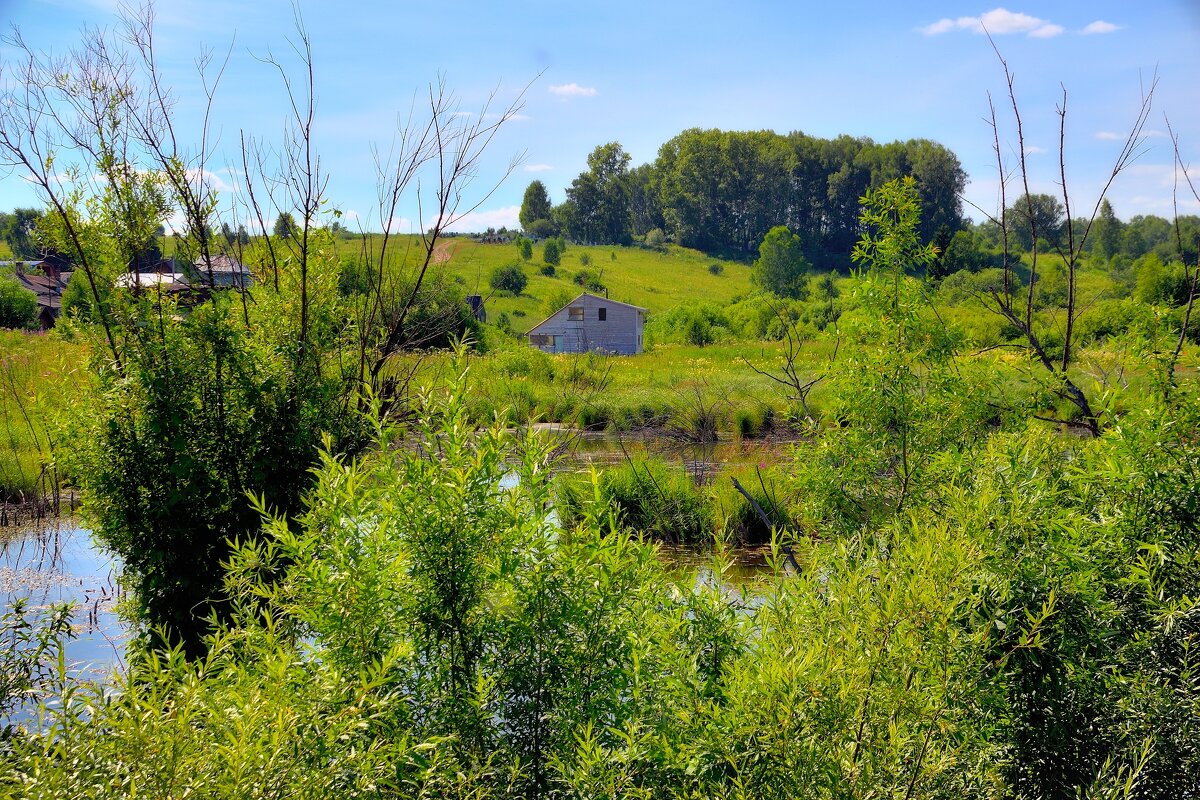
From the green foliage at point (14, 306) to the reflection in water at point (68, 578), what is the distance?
101 ft

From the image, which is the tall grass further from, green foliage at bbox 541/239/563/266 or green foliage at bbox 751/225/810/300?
green foliage at bbox 541/239/563/266

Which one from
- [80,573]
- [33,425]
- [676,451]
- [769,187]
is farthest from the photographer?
[769,187]

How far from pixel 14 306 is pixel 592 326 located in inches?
1234

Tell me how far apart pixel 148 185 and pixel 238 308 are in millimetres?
1001

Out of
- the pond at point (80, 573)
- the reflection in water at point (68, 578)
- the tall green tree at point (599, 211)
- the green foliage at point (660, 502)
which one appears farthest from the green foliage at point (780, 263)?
the reflection in water at point (68, 578)

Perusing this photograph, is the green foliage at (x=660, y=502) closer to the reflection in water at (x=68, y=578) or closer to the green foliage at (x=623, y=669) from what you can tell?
the reflection in water at (x=68, y=578)

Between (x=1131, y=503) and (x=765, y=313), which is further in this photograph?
(x=765, y=313)

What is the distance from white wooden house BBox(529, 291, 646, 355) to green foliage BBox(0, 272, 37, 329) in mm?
26008

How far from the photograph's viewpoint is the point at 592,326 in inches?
2174

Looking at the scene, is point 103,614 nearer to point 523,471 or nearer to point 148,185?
point 148,185

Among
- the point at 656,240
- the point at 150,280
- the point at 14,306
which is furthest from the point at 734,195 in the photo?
the point at 150,280

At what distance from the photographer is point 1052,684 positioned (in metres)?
2.79

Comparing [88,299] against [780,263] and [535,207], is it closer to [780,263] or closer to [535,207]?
[780,263]

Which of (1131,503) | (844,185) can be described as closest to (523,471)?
(1131,503)
